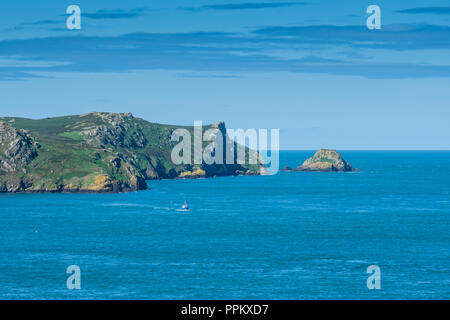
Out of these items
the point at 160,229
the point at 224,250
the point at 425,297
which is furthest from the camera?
the point at 160,229

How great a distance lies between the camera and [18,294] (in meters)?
108

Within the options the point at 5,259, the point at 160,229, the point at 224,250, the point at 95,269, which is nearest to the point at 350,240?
the point at 224,250

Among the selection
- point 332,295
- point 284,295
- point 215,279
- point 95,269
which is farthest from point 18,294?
point 332,295

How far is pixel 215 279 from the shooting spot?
119m

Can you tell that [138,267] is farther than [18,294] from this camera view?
Yes

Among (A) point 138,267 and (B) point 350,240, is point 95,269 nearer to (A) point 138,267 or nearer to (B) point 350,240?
(A) point 138,267
